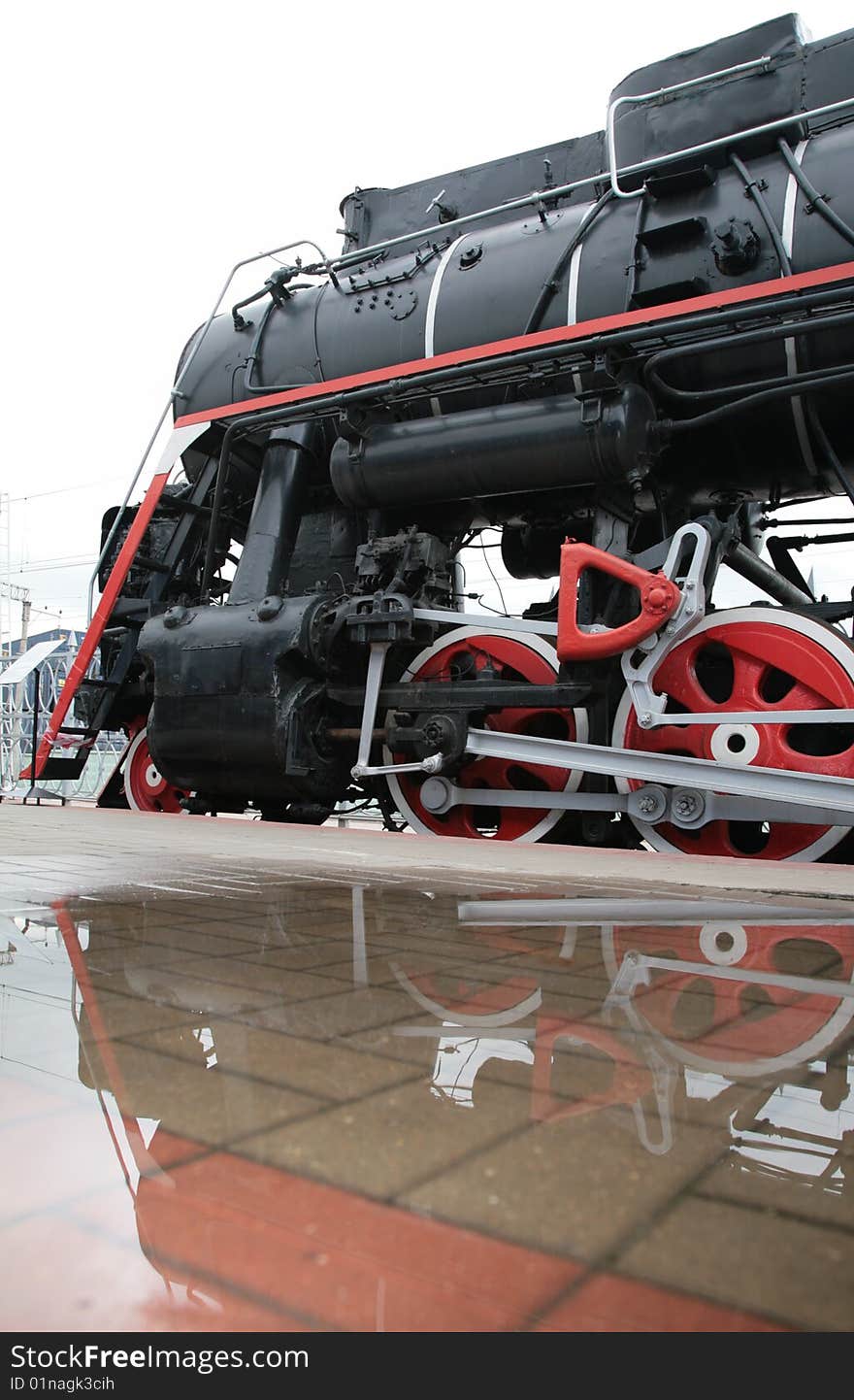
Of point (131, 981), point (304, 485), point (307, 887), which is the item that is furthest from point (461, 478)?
point (131, 981)

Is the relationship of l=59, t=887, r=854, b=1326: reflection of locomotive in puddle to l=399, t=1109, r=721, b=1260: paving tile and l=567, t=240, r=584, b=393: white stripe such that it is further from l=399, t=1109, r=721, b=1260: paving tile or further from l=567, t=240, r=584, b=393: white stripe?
l=567, t=240, r=584, b=393: white stripe

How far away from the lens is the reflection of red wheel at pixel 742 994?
1.53 meters

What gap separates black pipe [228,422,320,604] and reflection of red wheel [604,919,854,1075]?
4963 mm

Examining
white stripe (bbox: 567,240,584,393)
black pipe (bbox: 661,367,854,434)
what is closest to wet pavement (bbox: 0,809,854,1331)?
black pipe (bbox: 661,367,854,434)

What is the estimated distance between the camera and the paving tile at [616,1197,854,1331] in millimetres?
829

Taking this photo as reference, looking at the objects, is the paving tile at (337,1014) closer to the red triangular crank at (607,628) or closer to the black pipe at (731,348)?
the red triangular crank at (607,628)

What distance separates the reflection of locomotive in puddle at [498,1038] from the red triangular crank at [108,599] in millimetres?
5562

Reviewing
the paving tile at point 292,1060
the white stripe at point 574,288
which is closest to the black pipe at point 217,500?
the white stripe at point 574,288

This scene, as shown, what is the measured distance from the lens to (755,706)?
17.5 ft

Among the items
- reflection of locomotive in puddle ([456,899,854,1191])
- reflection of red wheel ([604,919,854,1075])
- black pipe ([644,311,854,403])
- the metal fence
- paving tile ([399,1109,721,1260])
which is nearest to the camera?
paving tile ([399,1109,721,1260])

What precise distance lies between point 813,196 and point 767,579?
220 centimetres

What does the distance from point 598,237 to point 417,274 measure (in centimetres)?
131
